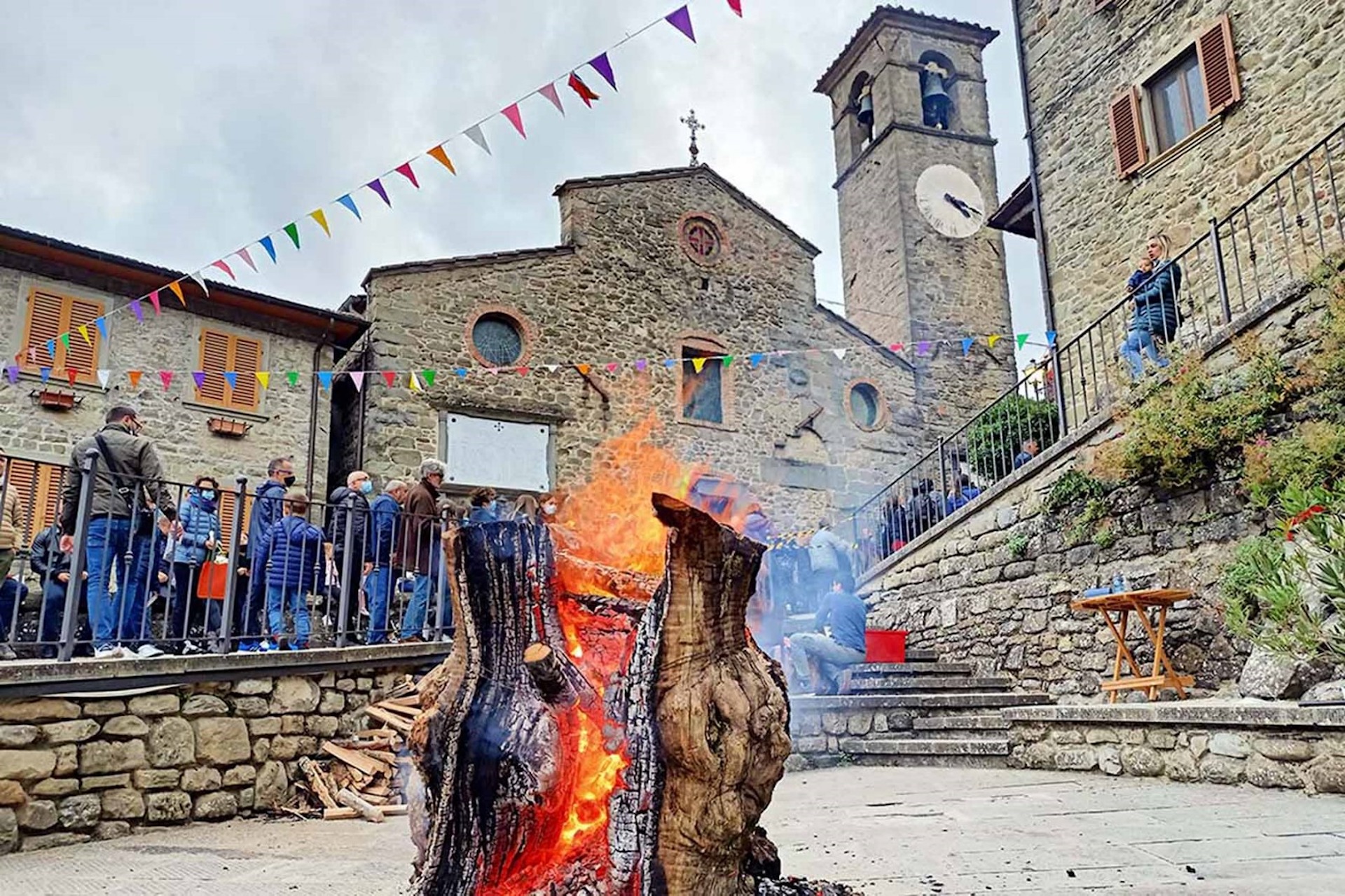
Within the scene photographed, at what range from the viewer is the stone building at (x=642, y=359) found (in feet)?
51.2

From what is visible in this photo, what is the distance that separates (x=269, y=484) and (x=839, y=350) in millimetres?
13663

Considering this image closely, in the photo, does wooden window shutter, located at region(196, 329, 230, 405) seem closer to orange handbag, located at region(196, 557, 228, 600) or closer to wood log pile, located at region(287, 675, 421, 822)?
orange handbag, located at region(196, 557, 228, 600)

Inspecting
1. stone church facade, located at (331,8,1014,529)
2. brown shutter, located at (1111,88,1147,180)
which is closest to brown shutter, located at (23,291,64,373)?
stone church facade, located at (331,8,1014,529)

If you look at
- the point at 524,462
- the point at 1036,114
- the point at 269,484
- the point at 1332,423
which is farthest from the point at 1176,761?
the point at 524,462

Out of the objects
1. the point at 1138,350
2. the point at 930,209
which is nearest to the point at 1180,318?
the point at 1138,350

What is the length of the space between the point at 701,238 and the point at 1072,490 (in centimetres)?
1218

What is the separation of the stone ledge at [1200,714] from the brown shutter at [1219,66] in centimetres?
769

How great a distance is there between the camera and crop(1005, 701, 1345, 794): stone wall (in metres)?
5.30

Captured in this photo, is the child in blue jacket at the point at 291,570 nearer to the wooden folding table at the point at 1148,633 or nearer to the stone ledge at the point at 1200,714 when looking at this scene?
the stone ledge at the point at 1200,714

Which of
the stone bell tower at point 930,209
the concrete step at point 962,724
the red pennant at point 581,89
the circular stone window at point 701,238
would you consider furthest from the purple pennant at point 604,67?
the stone bell tower at point 930,209

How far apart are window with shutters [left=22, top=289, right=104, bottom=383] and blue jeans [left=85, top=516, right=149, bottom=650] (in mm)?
7905

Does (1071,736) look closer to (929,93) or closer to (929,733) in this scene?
(929,733)

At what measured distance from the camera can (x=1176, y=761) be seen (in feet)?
20.5

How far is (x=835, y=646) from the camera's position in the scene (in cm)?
862
